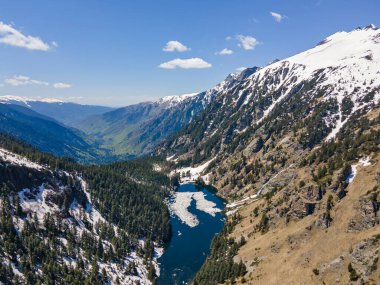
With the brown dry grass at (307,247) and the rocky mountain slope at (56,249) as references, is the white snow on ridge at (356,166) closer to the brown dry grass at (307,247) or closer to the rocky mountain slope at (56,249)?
the brown dry grass at (307,247)

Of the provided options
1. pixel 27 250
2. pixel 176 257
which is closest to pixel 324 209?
pixel 176 257

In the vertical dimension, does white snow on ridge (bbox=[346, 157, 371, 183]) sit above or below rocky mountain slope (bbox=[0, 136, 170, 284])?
above

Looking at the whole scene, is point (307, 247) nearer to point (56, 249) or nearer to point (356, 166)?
point (356, 166)

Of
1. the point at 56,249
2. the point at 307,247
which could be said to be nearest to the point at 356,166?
the point at 307,247

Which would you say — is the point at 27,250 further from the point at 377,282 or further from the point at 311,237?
the point at 377,282

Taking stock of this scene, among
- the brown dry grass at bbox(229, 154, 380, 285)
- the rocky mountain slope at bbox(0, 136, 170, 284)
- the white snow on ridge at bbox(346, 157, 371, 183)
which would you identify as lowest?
the rocky mountain slope at bbox(0, 136, 170, 284)

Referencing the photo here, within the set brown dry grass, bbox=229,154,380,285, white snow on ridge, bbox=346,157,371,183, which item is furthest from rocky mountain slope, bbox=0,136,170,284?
white snow on ridge, bbox=346,157,371,183

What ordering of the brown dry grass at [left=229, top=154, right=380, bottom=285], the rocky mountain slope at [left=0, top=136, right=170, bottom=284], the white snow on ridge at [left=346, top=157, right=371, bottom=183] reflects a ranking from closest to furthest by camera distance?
the brown dry grass at [left=229, top=154, right=380, bottom=285] → the rocky mountain slope at [left=0, top=136, right=170, bottom=284] → the white snow on ridge at [left=346, top=157, right=371, bottom=183]

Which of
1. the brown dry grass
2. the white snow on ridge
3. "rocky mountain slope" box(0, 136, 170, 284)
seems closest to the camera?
the brown dry grass

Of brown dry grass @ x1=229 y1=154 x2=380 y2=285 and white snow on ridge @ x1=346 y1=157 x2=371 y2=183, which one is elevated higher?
white snow on ridge @ x1=346 y1=157 x2=371 y2=183

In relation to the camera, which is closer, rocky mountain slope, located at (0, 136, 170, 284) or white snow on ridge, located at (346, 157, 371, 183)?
rocky mountain slope, located at (0, 136, 170, 284)

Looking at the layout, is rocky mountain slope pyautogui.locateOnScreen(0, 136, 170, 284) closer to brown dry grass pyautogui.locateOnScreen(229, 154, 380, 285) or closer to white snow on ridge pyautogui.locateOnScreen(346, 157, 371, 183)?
brown dry grass pyautogui.locateOnScreen(229, 154, 380, 285)
